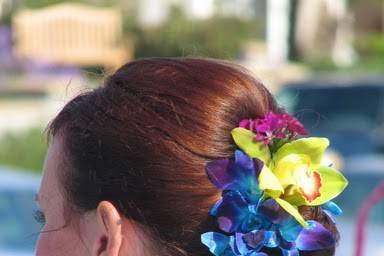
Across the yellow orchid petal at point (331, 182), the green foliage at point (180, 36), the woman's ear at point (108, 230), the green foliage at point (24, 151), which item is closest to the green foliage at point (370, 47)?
the green foliage at point (180, 36)

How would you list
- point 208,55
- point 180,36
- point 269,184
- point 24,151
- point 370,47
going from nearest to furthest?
1. point 269,184
2. point 208,55
3. point 24,151
4. point 180,36
5. point 370,47

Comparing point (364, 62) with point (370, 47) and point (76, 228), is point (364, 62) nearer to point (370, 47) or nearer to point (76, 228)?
point (370, 47)

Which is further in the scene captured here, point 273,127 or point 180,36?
point 180,36

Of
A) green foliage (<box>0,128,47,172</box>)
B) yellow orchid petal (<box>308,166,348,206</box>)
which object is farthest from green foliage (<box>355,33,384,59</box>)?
yellow orchid petal (<box>308,166,348,206</box>)

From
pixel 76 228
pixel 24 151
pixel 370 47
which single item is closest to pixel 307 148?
pixel 76 228

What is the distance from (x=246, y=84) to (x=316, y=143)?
14 cm

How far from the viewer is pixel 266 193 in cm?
158

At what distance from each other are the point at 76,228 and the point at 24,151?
7052mm

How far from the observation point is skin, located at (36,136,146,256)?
5.22 feet

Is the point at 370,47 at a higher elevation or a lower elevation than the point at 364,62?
lower

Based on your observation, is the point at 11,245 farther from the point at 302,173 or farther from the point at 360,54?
the point at 360,54

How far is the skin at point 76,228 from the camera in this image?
1590 millimetres

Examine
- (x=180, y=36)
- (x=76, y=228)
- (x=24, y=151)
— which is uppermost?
(x=76, y=228)

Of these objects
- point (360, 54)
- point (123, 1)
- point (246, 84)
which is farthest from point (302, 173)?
point (360, 54)
